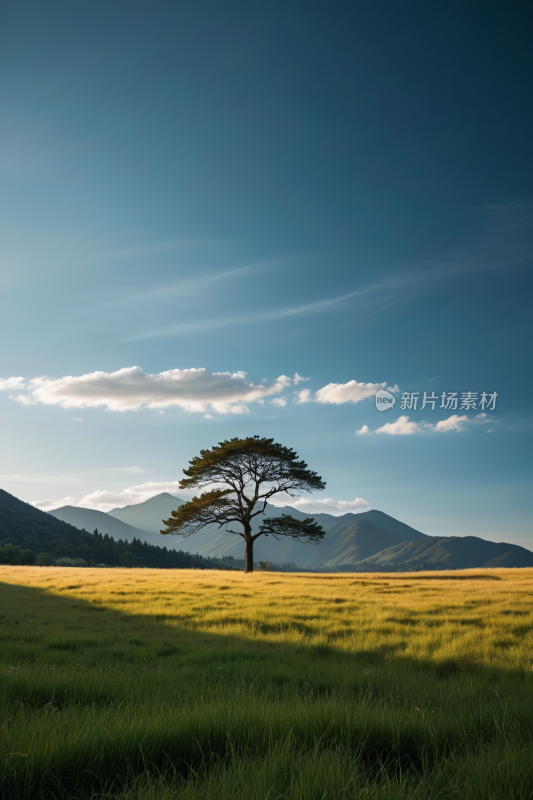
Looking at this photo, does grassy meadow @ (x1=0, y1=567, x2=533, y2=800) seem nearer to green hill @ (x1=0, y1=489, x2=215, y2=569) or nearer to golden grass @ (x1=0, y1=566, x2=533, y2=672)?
golden grass @ (x1=0, y1=566, x2=533, y2=672)

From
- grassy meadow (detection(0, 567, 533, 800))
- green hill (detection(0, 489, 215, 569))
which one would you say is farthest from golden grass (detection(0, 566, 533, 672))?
green hill (detection(0, 489, 215, 569))

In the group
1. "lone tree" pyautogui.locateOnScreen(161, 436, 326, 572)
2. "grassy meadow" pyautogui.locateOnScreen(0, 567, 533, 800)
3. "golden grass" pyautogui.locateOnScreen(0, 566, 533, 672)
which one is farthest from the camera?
"lone tree" pyautogui.locateOnScreen(161, 436, 326, 572)

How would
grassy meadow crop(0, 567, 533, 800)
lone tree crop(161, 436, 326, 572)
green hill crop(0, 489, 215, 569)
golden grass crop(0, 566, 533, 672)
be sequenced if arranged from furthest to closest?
green hill crop(0, 489, 215, 569), lone tree crop(161, 436, 326, 572), golden grass crop(0, 566, 533, 672), grassy meadow crop(0, 567, 533, 800)

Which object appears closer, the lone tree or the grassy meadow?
the grassy meadow

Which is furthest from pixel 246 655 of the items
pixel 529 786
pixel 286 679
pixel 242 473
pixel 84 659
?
pixel 242 473

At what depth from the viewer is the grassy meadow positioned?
98.7 inches

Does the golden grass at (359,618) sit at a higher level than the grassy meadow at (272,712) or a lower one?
lower

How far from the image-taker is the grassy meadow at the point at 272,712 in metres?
2.51

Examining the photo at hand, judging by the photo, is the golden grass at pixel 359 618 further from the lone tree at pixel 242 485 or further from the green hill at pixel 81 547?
the green hill at pixel 81 547

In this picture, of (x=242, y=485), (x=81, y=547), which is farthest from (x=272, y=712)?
(x=81, y=547)

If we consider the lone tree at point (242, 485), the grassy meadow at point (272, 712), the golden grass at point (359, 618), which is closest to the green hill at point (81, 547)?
the lone tree at point (242, 485)

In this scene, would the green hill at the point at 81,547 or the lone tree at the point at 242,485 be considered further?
the green hill at the point at 81,547

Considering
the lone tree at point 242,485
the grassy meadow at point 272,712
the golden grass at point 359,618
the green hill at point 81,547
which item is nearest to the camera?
the grassy meadow at point 272,712

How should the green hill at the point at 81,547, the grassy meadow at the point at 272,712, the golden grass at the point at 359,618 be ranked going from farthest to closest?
1. the green hill at the point at 81,547
2. the golden grass at the point at 359,618
3. the grassy meadow at the point at 272,712
